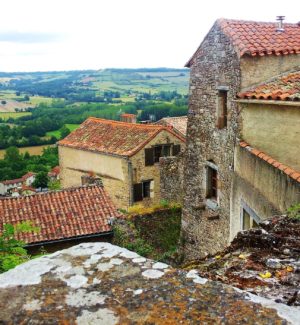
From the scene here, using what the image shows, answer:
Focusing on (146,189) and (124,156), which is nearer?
(124,156)

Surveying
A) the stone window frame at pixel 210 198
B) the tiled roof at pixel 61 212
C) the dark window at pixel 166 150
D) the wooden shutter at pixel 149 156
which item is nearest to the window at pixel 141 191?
the wooden shutter at pixel 149 156

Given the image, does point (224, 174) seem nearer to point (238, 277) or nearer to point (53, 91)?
point (238, 277)

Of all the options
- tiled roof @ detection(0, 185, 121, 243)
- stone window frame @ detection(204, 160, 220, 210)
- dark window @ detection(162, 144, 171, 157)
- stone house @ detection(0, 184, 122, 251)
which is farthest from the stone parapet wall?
dark window @ detection(162, 144, 171, 157)

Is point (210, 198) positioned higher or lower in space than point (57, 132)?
higher

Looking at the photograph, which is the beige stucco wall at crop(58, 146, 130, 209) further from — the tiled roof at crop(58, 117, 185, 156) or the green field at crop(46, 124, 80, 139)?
the green field at crop(46, 124, 80, 139)

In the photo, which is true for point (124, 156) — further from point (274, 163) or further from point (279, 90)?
point (274, 163)

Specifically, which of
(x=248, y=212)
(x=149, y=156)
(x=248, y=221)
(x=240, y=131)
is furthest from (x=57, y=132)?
(x=248, y=212)

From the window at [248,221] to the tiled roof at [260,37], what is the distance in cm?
354

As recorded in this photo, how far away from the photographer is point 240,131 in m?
9.80

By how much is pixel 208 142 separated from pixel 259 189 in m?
4.06

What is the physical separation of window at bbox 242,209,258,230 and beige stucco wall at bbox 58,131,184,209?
1458 centimetres

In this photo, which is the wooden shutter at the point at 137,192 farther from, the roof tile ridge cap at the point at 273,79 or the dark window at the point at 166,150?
the roof tile ridge cap at the point at 273,79

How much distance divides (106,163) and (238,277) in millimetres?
22056

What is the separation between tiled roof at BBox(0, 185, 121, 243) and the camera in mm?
12922
